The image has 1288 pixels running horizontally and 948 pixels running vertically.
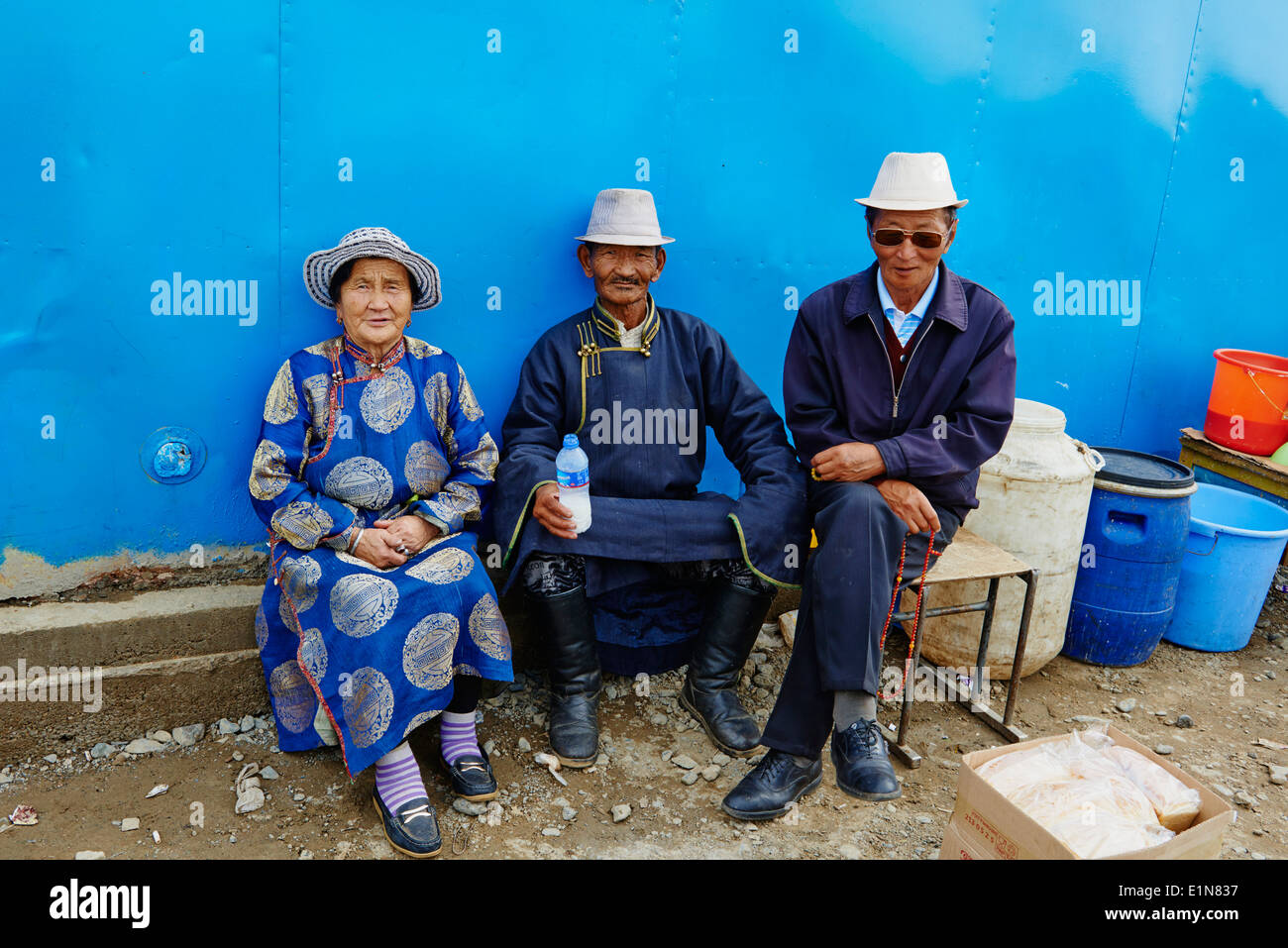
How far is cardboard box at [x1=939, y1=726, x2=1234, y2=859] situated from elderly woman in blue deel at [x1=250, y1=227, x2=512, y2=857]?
1358mm

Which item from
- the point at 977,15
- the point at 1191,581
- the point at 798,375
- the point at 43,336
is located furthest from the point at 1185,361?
the point at 43,336

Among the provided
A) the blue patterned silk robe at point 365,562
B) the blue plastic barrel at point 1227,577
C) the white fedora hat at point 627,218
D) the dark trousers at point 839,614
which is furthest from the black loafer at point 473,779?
the blue plastic barrel at point 1227,577

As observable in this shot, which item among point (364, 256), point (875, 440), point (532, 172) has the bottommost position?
point (875, 440)

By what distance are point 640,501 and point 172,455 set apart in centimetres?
156

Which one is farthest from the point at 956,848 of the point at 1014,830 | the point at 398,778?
the point at 398,778

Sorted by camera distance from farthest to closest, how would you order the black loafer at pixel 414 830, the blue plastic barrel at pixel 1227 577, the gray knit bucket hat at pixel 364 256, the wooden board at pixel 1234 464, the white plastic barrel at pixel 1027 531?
the wooden board at pixel 1234 464
the blue plastic barrel at pixel 1227 577
the white plastic barrel at pixel 1027 531
the gray knit bucket hat at pixel 364 256
the black loafer at pixel 414 830

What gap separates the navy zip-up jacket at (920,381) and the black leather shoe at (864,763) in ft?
2.61

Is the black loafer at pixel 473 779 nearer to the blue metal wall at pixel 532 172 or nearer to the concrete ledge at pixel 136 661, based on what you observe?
the concrete ledge at pixel 136 661

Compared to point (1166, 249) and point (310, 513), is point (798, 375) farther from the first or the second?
point (1166, 249)

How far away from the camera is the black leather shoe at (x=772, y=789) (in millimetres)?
3045

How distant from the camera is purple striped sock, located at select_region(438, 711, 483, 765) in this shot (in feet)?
10.4

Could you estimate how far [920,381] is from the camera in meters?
3.30

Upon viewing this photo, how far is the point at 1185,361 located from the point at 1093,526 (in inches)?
51.1

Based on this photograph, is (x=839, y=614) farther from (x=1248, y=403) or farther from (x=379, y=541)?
(x=1248, y=403)
